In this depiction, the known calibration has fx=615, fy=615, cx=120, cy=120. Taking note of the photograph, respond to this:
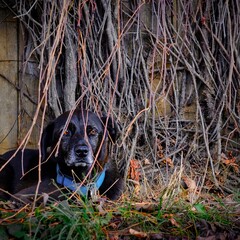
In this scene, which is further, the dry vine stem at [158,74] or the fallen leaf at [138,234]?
the dry vine stem at [158,74]

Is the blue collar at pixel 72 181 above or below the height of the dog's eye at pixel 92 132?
below

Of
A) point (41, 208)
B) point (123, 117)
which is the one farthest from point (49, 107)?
point (41, 208)

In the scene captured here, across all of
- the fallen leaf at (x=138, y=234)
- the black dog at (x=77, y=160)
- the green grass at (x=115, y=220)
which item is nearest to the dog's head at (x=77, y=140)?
the black dog at (x=77, y=160)

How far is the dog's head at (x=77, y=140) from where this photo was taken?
190 inches

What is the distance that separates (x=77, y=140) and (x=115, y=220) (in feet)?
3.48

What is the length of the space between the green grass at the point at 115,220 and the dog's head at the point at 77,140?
526mm

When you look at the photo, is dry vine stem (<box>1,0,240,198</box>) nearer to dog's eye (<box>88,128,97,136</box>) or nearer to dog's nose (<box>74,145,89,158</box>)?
dog's eye (<box>88,128,97,136</box>)

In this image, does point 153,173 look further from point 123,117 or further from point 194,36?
point 194,36

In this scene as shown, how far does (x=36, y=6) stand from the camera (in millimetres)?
5723

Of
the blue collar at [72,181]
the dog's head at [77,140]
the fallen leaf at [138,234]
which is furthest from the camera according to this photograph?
the dog's head at [77,140]

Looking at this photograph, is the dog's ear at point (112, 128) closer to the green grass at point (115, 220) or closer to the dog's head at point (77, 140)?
the dog's head at point (77, 140)

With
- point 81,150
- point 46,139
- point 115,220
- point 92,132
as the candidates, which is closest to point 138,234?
point 115,220

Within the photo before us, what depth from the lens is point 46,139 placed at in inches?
199

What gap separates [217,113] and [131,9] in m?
1.31
